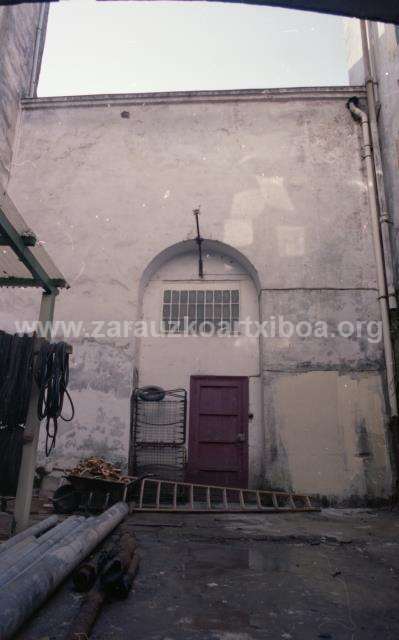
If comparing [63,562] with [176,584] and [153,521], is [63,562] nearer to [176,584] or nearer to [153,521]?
[176,584]

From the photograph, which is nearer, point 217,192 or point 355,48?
point 217,192

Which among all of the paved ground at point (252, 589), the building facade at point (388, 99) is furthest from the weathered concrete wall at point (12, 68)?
the paved ground at point (252, 589)

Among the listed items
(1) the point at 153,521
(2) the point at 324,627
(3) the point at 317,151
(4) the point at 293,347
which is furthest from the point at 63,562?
(3) the point at 317,151

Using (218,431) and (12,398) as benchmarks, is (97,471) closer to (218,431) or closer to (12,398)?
(218,431)

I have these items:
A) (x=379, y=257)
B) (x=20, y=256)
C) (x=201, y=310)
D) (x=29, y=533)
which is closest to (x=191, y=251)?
(x=201, y=310)

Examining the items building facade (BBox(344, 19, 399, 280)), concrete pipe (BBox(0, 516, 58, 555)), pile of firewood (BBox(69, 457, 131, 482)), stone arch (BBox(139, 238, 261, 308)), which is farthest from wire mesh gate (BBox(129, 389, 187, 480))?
building facade (BBox(344, 19, 399, 280))

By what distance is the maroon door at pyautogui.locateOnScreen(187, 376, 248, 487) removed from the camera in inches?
327

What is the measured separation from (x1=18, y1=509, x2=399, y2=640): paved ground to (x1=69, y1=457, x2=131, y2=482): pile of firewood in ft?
4.09

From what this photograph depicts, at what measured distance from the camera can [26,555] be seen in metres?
3.51

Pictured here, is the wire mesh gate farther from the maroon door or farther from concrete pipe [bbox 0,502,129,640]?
concrete pipe [bbox 0,502,129,640]

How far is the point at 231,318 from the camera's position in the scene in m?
9.24

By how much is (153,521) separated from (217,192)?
6.46 meters

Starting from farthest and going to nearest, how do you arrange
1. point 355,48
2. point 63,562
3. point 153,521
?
point 355,48, point 153,521, point 63,562

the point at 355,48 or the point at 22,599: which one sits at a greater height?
the point at 355,48
